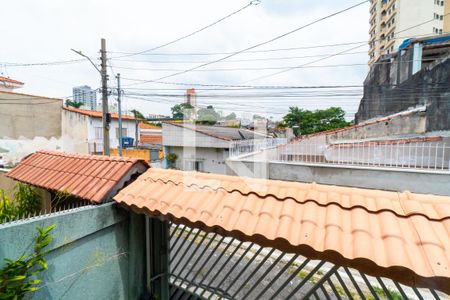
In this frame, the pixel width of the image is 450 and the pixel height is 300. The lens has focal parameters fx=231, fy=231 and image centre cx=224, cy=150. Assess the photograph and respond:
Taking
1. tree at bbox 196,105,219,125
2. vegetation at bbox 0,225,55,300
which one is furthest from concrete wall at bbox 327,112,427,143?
tree at bbox 196,105,219,125

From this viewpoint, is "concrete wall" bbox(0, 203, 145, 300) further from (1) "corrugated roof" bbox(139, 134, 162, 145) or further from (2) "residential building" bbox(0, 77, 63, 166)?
(1) "corrugated roof" bbox(139, 134, 162, 145)

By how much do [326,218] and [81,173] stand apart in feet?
9.98

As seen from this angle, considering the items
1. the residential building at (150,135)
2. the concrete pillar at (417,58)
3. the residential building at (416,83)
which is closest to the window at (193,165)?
the residential building at (416,83)

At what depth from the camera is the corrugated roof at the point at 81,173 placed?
2.73m

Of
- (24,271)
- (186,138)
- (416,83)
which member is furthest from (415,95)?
(24,271)

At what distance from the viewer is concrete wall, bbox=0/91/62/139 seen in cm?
1613

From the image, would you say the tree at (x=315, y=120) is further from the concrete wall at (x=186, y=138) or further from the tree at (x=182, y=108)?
the concrete wall at (x=186, y=138)

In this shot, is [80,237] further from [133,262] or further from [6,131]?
[6,131]

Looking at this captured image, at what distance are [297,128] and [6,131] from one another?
1412 inches

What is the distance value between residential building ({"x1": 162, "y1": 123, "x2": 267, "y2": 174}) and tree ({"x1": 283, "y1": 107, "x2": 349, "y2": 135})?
26.8 metres

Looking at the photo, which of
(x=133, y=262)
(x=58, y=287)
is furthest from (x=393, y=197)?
(x=58, y=287)

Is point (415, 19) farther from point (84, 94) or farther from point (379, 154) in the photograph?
point (84, 94)

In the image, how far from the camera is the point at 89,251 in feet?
8.20

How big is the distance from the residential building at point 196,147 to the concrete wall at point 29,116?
10.2 metres
